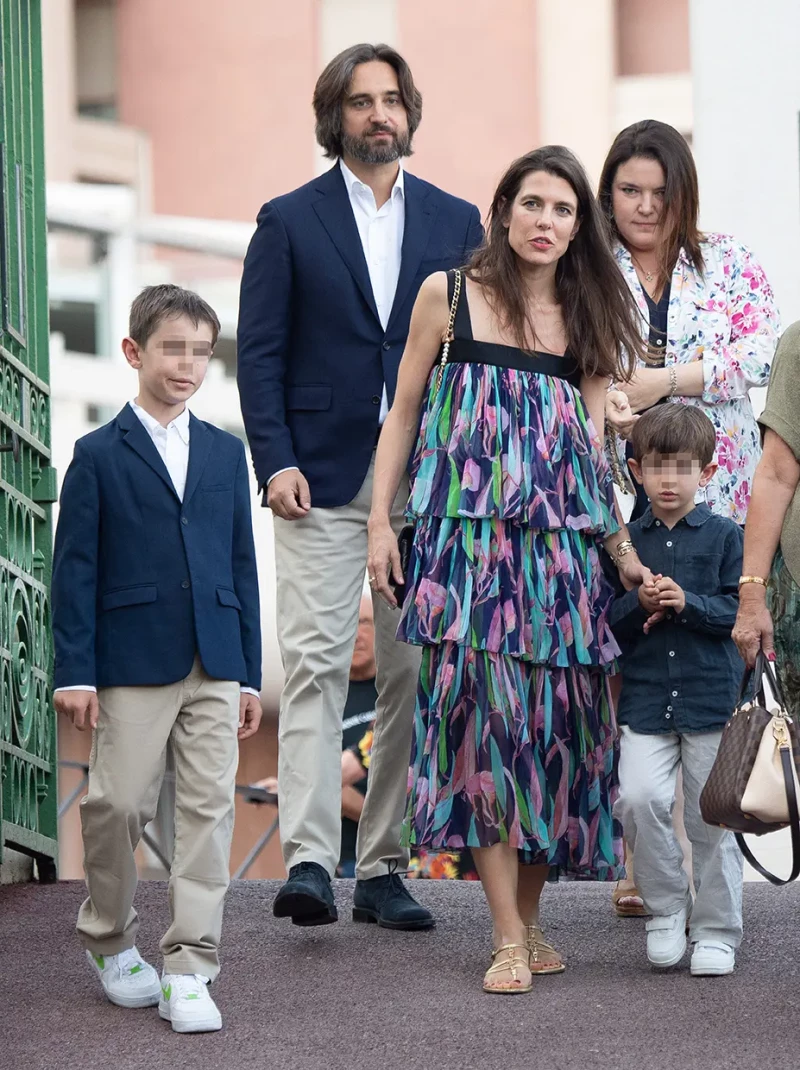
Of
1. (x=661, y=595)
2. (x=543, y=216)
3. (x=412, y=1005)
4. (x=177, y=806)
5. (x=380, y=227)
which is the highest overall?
(x=380, y=227)

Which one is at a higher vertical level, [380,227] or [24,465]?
[380,227]

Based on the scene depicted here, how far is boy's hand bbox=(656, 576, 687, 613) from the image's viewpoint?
4.32 meters

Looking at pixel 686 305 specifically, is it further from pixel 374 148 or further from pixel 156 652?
pixel 156 652

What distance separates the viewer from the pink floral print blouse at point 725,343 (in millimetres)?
4891

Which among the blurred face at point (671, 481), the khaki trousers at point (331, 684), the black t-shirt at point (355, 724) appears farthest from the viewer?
the black t-shirt at point (355, 724)

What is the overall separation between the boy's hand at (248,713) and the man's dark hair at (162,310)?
29.8 inches

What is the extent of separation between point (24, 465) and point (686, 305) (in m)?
2.03

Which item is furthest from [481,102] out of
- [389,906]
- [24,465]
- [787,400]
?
[787,400]

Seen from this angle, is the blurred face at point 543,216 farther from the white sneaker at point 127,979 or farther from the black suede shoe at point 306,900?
the white sneaker at point 127,979

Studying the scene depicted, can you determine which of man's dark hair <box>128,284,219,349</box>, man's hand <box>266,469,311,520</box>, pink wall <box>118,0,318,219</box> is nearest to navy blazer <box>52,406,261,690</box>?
man's dark hair <box>128,284,219,349</box>

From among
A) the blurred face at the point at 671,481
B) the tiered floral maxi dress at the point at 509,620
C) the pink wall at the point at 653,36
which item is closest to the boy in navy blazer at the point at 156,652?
the tiered floral maxi dress at the point at 509,620

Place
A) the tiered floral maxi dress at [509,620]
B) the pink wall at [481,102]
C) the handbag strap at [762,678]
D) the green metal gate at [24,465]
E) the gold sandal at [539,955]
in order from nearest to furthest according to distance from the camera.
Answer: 1. the handbag strap at [762,678]
2. the tiered floral maxi dress at [509,620]
3. the gold sandal at [539,955]
4. the green metal gate at [24,465]
5. the pink wall at [481,102]

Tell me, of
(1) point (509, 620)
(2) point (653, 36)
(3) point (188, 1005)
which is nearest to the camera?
(3) point (188, 1005)

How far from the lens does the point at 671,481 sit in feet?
14.6
